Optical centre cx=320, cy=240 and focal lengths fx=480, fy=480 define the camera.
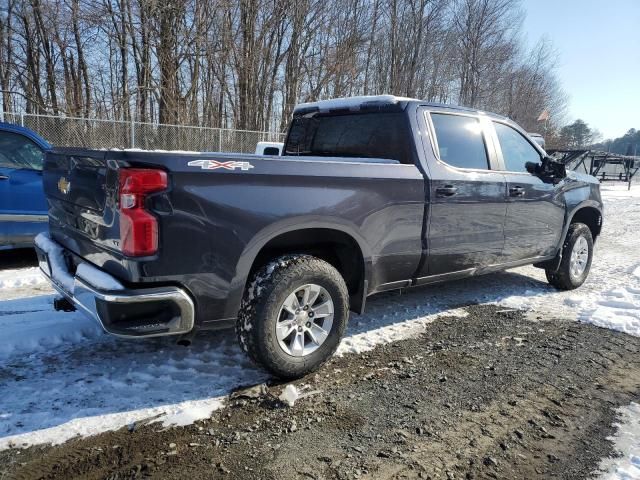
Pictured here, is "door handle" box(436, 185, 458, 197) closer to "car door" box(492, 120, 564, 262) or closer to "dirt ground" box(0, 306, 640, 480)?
"car door" box(492, 120, 564, 262)

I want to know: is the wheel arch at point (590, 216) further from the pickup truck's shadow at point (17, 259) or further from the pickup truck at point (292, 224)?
the pickup truck's shadow at point (17, 259)

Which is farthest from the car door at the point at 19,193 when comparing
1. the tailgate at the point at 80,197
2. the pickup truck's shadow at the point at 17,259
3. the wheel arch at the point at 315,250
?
the wheel arch at the point at 315,250

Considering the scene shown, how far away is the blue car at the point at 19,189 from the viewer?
5836 mm

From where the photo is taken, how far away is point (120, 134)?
13703mm

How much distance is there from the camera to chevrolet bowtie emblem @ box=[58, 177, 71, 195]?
3269 millimetres

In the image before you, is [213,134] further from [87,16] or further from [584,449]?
[584,449]

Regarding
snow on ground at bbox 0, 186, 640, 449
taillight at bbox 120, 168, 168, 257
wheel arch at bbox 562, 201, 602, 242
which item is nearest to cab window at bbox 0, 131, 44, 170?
snow on ground at bbox 0, 186, 640, 449

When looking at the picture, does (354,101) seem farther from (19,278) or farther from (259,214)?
(19,278)

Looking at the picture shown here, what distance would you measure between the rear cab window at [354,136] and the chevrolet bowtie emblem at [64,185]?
223 cm

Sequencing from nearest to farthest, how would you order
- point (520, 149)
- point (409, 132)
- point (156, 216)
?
point (156, 216), point (409, 132), point (520, 149)

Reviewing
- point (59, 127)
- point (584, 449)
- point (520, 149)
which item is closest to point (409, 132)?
point (520, 149)

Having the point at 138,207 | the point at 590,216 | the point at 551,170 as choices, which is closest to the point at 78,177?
the point at 138,207

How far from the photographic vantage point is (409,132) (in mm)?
3930

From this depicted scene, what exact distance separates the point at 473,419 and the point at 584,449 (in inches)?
23.4
